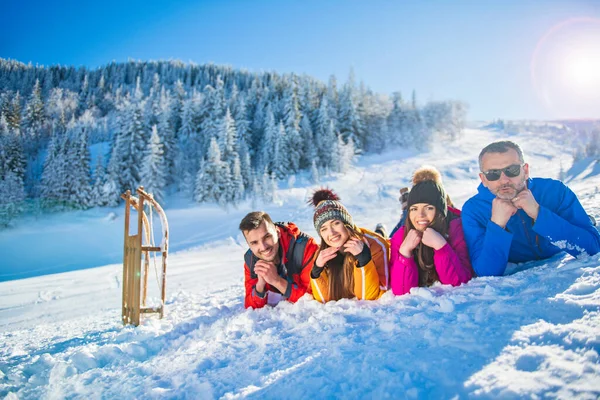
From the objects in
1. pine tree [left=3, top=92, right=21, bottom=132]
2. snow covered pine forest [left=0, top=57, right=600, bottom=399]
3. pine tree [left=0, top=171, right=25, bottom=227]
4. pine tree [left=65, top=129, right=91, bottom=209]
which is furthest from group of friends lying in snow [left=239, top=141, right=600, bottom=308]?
pine tree [left=3, top=92, right=21, bottom=132]

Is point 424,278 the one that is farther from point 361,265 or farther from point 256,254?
point 256,254

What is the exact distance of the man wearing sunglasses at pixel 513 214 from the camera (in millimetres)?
2736

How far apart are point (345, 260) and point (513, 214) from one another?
167cm

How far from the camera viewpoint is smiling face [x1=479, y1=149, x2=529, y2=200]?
2768 millimetres

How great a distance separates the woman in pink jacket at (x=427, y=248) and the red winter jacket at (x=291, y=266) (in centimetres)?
118

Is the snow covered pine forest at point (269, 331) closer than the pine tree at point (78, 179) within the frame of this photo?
Yes

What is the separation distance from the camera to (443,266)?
116 inches

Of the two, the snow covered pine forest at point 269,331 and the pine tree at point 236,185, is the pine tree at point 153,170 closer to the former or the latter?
the snow covered pine forest at point 269,331

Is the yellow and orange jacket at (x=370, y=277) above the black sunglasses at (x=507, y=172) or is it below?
below

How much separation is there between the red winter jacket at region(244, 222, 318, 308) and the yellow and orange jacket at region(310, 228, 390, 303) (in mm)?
454

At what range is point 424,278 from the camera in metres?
3.18

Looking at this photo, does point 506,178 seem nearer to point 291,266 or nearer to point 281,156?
point 291,266

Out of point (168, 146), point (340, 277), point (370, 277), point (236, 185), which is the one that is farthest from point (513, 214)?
point (168, 146)

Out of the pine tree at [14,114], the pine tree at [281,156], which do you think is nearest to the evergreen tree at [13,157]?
the pine tree at [14,114]
